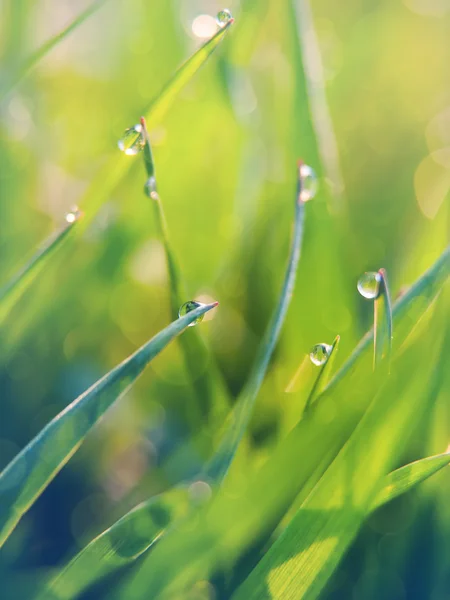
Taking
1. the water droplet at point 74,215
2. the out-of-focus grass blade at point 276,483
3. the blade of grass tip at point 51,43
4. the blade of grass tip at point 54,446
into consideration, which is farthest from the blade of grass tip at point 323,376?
the blade of grass tip at point 51,43

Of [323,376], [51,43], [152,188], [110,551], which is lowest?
[110,551]

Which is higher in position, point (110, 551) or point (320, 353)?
point (320, 353)

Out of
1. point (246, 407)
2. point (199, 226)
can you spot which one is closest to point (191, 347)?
point (246, 407)

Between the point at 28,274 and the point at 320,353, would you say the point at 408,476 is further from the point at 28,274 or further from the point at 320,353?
the point at 28,274

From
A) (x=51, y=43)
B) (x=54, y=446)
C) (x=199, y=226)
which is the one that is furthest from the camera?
Answer: (x=199, y=226)

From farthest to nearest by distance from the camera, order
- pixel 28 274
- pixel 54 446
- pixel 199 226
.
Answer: pixel 199 226
pixel 28 274
pixel 54 446

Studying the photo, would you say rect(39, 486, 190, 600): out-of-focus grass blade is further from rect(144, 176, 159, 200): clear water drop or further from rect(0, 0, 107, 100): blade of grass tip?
rect(0, 0, 107, 100): blade of grass tip

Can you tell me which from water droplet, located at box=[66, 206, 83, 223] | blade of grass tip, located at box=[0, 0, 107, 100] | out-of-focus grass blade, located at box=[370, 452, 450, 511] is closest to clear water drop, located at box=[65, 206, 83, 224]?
water droplet, located at box=[66, 206, 83, 223]

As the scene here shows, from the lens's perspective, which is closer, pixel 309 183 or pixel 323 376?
pixel 323 376
